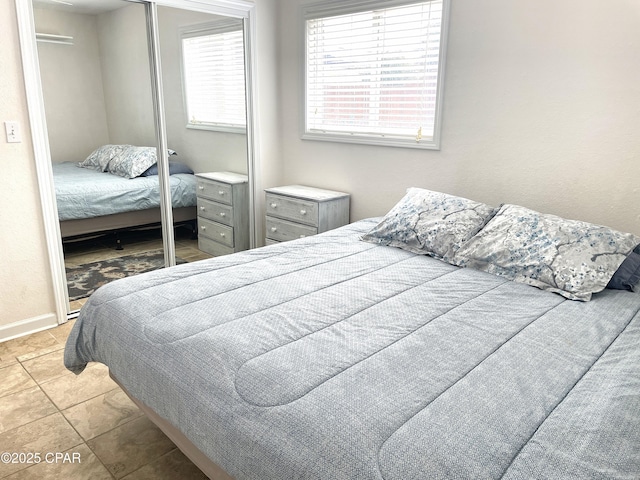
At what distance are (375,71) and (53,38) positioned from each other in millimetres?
2049

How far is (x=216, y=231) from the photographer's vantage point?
3914mm

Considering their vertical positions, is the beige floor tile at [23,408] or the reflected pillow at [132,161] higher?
the reflected pillow at [132,161]

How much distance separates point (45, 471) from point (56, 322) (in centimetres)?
138

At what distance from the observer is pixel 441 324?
1701 millimetres

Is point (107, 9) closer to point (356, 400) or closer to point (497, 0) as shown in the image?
point (497, 0)

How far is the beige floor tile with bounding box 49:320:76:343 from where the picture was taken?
2.85m

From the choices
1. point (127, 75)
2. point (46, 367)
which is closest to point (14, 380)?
point (46, 367)

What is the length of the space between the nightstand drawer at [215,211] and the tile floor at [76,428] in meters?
1.54

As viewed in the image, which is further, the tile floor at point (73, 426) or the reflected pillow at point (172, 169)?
the reflected pillow at point (172, 169)

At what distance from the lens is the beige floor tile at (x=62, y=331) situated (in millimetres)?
2852

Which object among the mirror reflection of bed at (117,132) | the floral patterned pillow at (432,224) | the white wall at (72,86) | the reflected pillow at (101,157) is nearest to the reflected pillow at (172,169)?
the mirror reflection of bed at (117,132)

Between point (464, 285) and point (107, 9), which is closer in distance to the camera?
point (464, 285)

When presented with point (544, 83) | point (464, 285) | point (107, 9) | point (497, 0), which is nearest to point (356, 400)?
point (464, 285)
